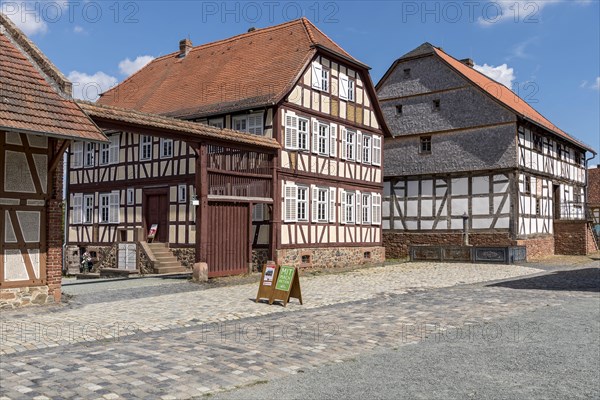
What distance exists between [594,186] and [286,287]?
43.2 m

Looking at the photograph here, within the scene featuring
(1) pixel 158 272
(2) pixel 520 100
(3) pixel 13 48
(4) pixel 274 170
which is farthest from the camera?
(2) pixel 520 100

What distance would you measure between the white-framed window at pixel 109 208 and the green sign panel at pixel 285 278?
49.6 ft

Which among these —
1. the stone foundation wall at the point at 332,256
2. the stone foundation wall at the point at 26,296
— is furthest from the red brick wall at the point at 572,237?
the stone foundation wall at the point at 26,296

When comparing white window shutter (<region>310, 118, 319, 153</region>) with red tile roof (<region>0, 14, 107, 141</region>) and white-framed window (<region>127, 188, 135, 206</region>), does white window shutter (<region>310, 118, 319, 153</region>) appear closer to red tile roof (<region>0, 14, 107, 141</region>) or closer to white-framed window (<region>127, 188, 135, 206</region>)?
white-framed window (<region>127, 188, 135, 206</region>)

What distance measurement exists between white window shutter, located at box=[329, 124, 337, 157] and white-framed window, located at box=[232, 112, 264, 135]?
362cm

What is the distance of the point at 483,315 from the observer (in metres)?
11.2

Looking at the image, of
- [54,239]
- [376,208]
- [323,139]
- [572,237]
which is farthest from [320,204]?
[572,237]

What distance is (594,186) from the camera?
1901 inches

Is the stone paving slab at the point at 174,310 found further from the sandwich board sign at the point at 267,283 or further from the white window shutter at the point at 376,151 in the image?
the white window shutter at the point at 376,151

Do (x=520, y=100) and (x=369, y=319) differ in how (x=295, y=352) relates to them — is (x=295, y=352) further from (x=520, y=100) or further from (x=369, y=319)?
(x=520, y=100)

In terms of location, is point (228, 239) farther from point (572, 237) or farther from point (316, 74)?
point (572, 237)

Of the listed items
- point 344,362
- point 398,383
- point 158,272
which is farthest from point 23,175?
point 158,272

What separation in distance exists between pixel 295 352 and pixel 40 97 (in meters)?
8.12

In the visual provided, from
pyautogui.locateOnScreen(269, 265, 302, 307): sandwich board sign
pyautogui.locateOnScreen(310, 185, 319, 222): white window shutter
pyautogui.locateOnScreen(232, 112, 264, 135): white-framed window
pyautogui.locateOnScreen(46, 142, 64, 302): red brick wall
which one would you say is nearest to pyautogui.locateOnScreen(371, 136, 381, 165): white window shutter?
pyautogui.locateOnScreen(310, 185, 319, 222): white window shutter
